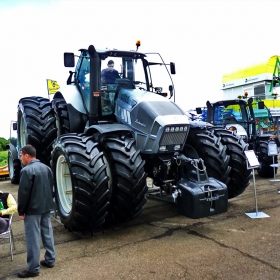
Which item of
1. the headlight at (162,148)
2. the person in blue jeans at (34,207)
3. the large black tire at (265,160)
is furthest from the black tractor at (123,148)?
the large black tire at (265,160)

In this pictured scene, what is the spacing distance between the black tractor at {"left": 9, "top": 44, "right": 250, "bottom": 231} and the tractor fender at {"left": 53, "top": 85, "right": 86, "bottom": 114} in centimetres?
2

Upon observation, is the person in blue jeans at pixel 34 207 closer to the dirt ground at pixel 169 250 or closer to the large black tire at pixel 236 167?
the dirt ground at pixel 169 250

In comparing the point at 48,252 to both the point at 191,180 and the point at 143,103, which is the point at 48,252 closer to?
the point at 191,180

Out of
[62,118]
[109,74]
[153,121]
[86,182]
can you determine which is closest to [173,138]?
[153,121]

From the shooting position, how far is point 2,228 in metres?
4.14

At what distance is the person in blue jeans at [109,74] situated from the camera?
20.0 feet

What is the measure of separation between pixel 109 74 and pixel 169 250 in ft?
11.1

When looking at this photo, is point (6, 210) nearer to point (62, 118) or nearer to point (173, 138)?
point (173, 138)

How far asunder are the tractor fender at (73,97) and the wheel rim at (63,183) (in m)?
1.30

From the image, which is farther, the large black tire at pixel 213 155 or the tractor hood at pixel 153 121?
the large black tire at pixel 213 155

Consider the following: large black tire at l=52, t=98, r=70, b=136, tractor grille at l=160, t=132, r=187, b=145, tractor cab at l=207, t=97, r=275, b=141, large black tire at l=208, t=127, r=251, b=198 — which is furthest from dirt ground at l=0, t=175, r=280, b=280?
tractor cab at l=207, t=97, r=275, b=141

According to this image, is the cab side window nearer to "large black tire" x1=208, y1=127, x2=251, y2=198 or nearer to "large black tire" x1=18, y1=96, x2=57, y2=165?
"large black tire" x1=18, y1=96, x2=57, y2=165

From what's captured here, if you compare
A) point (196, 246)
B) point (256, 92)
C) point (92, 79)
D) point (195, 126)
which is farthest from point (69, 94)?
point (256, 92)

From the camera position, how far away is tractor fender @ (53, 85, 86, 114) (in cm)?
637
